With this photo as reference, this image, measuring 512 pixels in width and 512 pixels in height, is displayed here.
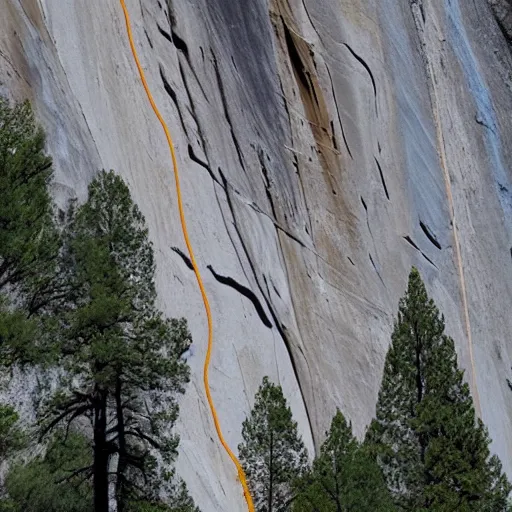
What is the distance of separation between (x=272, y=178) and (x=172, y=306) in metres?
3.98

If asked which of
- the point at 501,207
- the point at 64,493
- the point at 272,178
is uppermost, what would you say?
the point at 501,207

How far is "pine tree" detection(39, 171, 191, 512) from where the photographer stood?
47.5 feet

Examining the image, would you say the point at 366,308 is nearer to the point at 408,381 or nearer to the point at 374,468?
the point at 408,381

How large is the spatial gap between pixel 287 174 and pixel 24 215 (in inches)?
368

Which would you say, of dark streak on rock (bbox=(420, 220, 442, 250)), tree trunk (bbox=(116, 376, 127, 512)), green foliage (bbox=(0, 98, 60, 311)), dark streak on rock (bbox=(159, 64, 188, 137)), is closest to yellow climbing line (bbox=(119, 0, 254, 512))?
dark streak on rock (bbox=(159, 64, 188, 137))

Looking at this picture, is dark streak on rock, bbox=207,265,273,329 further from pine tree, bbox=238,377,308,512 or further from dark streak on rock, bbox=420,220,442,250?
dark streak on rock, bbox=420,220,442,250

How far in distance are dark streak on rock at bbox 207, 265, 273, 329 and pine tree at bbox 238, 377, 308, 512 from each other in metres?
3.65

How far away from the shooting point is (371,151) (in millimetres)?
23438

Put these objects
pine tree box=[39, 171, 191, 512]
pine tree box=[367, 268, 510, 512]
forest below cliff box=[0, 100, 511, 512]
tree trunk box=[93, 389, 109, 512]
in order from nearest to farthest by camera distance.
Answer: forest below cliff box=[0, 100, 511, 512], pine tree box=[39, 171, 191, 512], tree trunk box=[93, 389, 109, 512], pine tree box=[367, 268, 510, 512]

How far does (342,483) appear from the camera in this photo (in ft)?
51.1

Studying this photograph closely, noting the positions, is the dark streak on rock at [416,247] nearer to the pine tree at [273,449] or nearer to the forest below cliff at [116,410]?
the forest below cliff at [116,410]

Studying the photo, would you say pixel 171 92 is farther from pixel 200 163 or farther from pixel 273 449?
pixel 273 449

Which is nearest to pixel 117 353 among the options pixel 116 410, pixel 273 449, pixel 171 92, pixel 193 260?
pixel 116 410

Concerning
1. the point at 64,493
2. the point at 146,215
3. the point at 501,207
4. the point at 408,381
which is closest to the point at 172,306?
the point at 146,215
